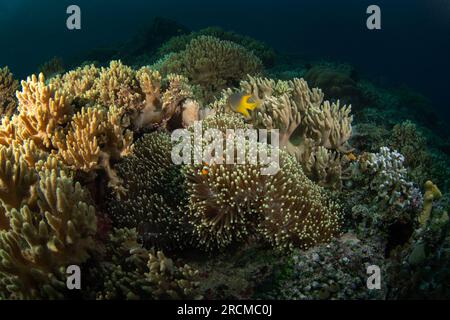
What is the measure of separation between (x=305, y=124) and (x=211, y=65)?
13.1 feet

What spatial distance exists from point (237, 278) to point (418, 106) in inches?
614

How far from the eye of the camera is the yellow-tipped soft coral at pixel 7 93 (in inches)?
285

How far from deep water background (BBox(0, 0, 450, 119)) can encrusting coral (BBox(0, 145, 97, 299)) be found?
87968 mm

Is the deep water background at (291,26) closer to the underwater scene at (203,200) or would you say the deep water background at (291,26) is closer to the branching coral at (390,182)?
the underwater scene at (203,200)

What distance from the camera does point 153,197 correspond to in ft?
13.6

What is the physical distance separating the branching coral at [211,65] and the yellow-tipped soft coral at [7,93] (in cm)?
355

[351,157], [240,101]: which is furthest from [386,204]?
[240,101]

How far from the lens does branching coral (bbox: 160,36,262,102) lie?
840 cm

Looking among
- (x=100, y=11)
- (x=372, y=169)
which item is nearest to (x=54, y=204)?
(x=372, y=169)

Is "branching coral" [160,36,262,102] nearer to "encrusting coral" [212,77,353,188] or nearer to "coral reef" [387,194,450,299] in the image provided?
"encrusting coral" [212,77,353,188]

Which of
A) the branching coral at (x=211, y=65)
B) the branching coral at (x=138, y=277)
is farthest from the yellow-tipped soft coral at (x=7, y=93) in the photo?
the branching coral at (x=138, y=277)

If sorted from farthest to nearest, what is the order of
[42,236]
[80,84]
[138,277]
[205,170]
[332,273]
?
[80,84] < [205,170] < [332,273] < [138,277] < [42,236]

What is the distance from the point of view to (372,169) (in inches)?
174

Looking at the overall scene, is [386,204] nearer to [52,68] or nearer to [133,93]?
[133,93]
